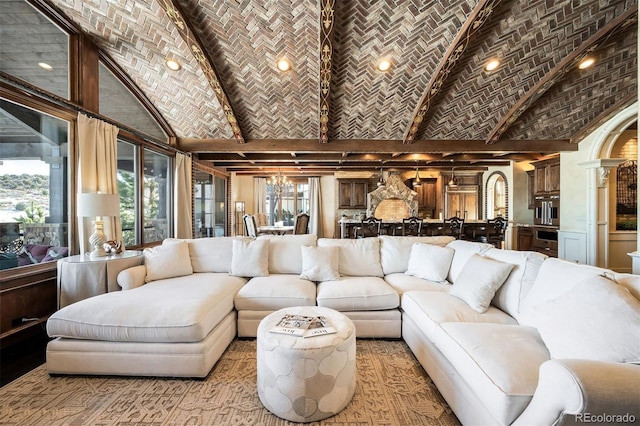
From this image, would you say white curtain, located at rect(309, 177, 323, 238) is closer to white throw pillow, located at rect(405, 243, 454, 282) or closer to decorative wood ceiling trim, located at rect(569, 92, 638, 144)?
white throw pillow, located at rect(405, 243, 454, 282)

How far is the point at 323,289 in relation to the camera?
2.67 metres

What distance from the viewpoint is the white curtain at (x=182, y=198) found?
5.34 metres

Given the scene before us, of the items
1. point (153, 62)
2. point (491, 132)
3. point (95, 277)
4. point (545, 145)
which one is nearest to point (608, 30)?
point (491, 132)

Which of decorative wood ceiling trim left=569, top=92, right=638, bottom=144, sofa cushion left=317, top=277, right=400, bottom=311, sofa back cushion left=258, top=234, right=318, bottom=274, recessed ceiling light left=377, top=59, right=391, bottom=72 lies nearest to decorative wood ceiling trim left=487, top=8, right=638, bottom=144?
decorative wood ceiling trim left=569, top=92, right=638, bottom=144

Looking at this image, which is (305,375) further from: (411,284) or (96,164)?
(96,164)

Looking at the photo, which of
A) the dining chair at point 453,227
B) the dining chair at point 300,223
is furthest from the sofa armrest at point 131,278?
the dining chair at point 453,227

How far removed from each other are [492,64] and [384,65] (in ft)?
5.29

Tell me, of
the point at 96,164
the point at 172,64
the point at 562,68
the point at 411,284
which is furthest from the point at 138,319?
the point at 562,68

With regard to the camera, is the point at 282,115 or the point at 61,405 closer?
the point at 61,405

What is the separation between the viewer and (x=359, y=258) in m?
3.20

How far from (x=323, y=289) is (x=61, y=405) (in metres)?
2.03

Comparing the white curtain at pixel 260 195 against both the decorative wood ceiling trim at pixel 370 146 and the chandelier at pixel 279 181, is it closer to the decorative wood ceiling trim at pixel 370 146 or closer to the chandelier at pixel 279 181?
the chandelier at pixel 279 181

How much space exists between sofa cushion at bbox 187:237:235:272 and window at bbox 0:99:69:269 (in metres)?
1.41

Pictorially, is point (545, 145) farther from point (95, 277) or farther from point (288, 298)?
point (95, 277)
